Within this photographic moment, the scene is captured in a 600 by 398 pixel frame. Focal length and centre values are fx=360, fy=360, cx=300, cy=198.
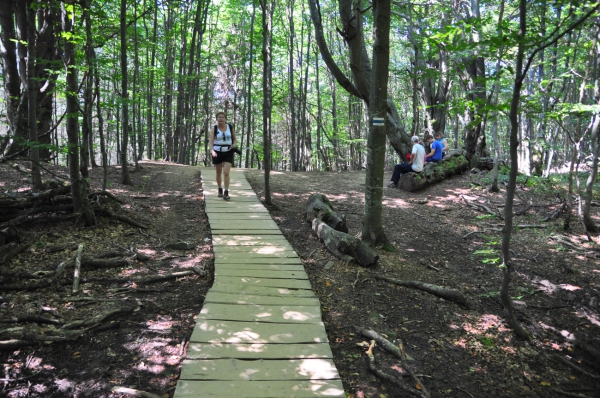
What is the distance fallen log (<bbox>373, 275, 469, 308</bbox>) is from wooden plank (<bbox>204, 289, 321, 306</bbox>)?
128cm

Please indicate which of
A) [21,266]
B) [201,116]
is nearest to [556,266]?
[21,266]

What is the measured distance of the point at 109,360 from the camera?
305cm

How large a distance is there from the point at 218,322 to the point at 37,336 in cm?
156

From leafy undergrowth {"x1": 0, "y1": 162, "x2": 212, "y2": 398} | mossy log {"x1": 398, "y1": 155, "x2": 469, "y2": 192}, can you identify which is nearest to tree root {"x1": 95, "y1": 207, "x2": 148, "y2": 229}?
leafy undergrowth {"x1": 0, "y1": 162, "x2": 212, "y2": 398}

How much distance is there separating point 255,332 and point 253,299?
67 cm

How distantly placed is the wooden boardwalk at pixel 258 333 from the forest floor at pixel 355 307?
0.17 m

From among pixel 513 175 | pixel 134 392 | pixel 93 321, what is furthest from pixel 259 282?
pixel 513 175

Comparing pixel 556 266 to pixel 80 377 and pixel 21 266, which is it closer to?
pixel 80 377

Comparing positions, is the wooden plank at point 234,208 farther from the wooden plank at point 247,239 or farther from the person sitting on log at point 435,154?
the person sitting on log at point 435,154

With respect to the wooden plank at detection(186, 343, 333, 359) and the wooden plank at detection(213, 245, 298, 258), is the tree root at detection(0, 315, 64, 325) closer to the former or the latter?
the wooden plank at detection(186, 343, 333, 359)

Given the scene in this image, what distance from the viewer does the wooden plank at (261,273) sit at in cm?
479

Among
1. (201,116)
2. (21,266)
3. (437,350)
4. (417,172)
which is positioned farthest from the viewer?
(201,116)

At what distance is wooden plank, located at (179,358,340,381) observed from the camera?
2.92 metres

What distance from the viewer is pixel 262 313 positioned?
3924 mm
